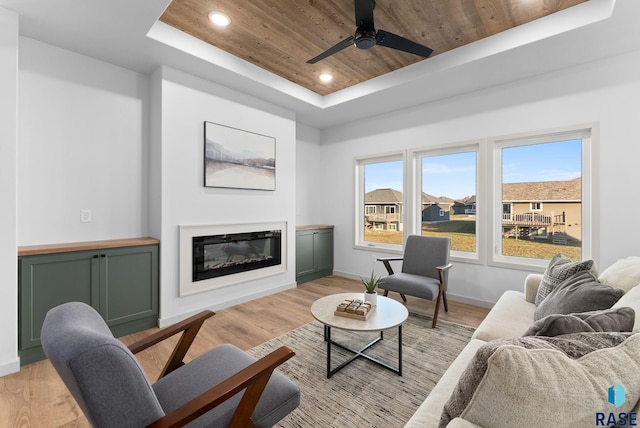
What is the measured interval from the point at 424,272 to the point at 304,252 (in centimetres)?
192

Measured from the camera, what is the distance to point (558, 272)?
78.0 inches

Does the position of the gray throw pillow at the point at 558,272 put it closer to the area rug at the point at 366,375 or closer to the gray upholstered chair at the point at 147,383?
the area rug at the point at 366,375

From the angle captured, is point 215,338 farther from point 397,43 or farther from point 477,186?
point 477,186

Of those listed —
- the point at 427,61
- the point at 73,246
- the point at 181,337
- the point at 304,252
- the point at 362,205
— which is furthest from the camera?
the point at 362,205

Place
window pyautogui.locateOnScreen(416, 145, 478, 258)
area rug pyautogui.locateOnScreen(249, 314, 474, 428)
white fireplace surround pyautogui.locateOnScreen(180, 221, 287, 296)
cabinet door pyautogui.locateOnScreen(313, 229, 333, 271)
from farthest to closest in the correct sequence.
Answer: cabinet door pyautogui.locateOnScreen(313, 229, 333, 271) → window pyautogui.locateOnScreen(416, 145, 478, 258) → white fireplace surround pyautogui.locateOnScreen(180, 221, 287, 296) → area rug pyautogui.locateOnScreen(249, 314, 474, 428)

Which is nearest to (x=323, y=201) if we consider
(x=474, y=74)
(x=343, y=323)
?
(x=474, y=74)

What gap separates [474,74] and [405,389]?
316 cm

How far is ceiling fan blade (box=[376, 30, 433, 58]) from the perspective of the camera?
225 centimetres

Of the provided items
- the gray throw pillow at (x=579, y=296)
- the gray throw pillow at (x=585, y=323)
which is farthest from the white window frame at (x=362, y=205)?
the gray throw pillow at (x=585, y=323)

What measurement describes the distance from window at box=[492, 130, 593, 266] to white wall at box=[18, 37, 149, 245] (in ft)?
13.8

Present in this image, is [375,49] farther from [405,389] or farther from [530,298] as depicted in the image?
[405,389]

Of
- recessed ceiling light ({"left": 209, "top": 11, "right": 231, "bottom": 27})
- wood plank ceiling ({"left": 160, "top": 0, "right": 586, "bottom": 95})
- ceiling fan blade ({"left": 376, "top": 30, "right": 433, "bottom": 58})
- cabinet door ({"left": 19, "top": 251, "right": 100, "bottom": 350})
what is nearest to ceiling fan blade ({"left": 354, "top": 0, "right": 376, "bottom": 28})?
ceiling fan blade ({"left": 376, "top": 30, "right": 433, "bottom": 58})

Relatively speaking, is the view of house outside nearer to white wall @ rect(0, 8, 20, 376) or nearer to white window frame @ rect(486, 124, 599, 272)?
white window frame @ rect(486, 124, 599, 272)

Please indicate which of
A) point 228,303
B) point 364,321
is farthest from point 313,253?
point 364,321
